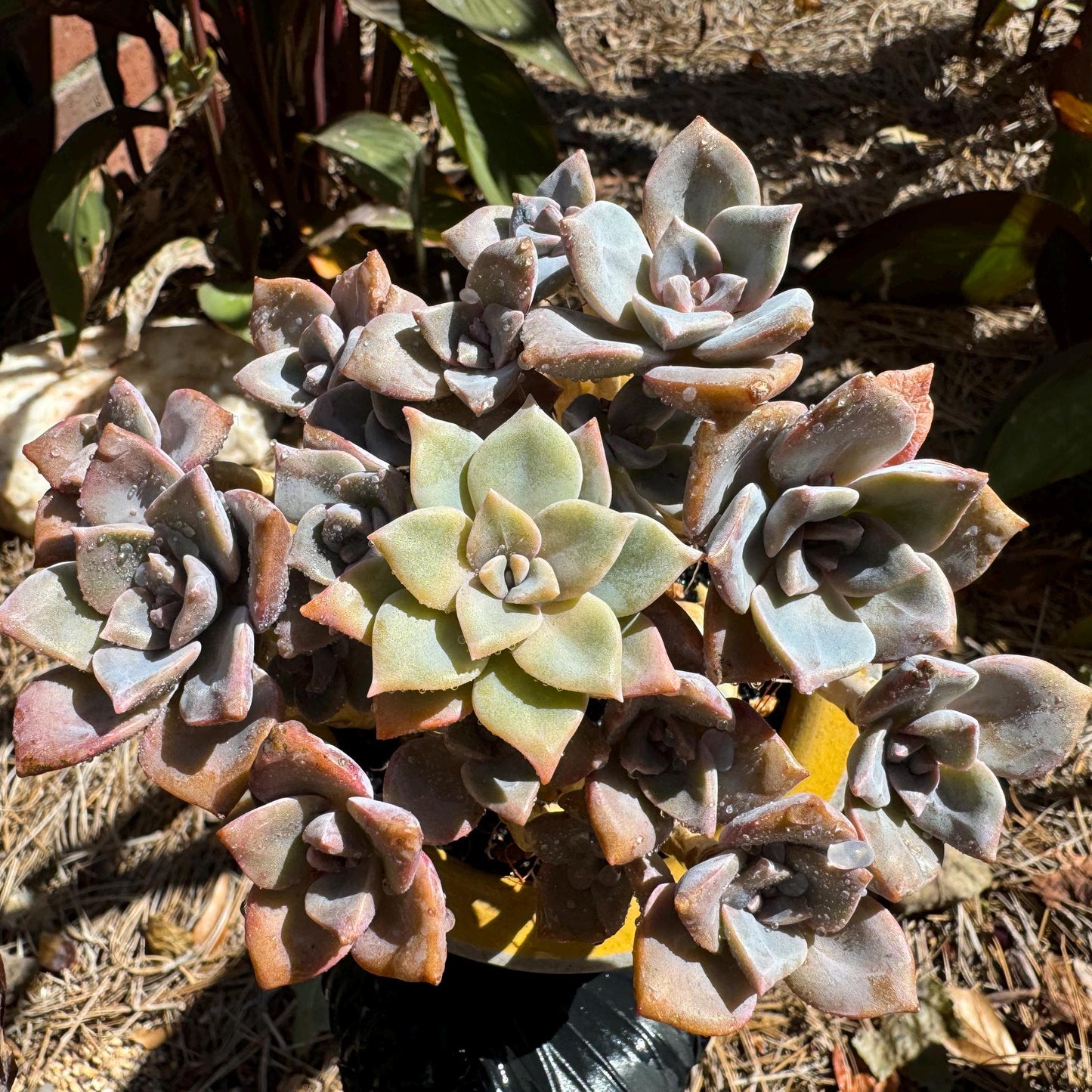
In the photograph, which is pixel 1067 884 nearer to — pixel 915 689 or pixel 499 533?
pixel 915 689

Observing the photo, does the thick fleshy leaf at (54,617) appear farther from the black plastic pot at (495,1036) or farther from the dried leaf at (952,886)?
the dried leaf at (952,886)

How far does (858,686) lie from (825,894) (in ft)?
0.50

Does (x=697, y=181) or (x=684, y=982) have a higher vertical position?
(x=697, y=181)

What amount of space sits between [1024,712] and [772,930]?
20cm

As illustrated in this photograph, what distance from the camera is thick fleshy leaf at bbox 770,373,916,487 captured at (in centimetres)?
46

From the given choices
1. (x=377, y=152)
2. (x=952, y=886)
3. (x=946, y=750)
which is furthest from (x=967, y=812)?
(x=377, y=152)

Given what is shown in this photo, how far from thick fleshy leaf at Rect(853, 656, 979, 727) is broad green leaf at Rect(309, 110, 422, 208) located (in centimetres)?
107

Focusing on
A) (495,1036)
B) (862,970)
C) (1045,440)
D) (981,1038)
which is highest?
(862,970)

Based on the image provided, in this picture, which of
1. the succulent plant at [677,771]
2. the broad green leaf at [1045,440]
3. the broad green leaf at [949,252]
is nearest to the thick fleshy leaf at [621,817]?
the succulent plant at [677,771]

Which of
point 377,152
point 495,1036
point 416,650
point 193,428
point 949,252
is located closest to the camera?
point 416,650

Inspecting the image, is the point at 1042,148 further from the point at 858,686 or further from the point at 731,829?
the point at 731,829

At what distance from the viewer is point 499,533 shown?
0.50 m

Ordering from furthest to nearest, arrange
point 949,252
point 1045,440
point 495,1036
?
point 949,252 < point 1045,440 < point 495,1036

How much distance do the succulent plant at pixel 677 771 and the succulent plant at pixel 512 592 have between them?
61 mm
